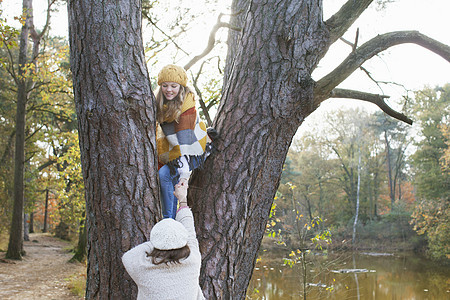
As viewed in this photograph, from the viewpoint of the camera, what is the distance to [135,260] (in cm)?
176

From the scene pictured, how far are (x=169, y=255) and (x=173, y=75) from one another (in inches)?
50.6

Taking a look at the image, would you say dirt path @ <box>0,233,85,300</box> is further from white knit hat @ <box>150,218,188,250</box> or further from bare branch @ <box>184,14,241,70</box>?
white knit hat @ <box>150,218,188,250</box>

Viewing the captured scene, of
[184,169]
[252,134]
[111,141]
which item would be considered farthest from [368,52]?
[111,141]

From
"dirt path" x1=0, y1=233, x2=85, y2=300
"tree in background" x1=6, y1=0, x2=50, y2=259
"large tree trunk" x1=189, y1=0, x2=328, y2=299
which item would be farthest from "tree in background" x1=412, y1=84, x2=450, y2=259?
"large tree trunk" x1=189, y1=0, x2=328, y2=299

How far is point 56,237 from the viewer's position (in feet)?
64.7

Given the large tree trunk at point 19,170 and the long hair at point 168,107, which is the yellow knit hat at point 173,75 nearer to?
the long hair at point 168,107

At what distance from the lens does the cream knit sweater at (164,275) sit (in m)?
1.77

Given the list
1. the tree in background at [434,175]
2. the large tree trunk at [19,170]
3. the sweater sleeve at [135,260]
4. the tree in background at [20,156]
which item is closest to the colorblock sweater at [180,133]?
the sweater sleeve at [135,260]

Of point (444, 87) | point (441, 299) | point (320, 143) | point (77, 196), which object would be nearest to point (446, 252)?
point (441, 299)

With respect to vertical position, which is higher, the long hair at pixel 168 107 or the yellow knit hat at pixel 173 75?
the yellow knit hat at pixel 173 75

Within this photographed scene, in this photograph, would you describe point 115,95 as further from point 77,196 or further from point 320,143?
point 320,143

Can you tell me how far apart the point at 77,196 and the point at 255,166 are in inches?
452

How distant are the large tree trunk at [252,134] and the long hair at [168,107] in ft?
1.13

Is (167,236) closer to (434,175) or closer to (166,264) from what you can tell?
(166,264)
